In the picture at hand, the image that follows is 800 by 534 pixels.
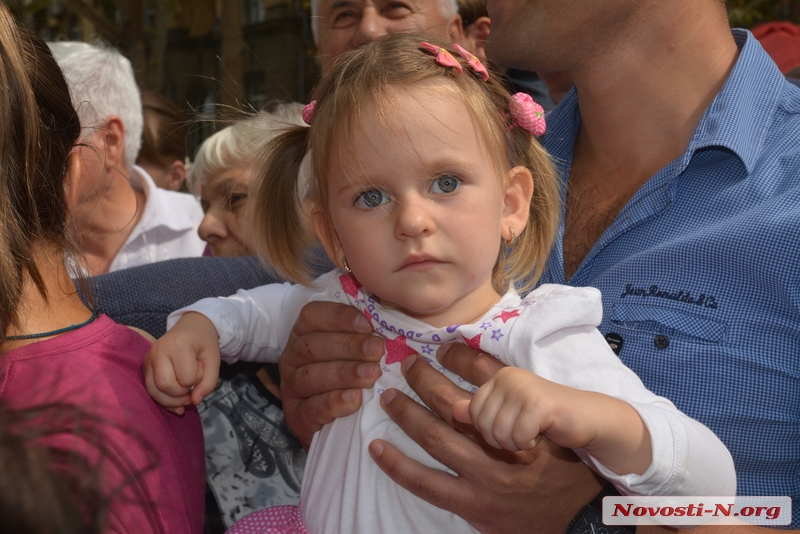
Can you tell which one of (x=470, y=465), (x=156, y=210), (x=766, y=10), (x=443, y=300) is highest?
(x=443, y=300)

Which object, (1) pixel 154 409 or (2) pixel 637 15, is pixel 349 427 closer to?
(1) pixel 154 409

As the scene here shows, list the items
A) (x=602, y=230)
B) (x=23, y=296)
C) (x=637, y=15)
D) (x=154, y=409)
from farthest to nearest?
(x=637, y=15)
(x=602, y=230)
(x=154, y=409)
(x=23, y=296)

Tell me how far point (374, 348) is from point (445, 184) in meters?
0.46

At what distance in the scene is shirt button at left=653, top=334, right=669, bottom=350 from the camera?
200 centimetres

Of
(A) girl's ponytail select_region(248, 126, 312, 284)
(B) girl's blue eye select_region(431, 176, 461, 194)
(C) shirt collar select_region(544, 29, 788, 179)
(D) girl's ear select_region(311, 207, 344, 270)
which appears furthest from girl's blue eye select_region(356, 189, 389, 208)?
(C) shirt collar select_region(544, 29, 788, 179)

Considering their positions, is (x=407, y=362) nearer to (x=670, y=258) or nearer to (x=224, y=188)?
(x=670, y=258)

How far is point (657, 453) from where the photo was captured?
149cm

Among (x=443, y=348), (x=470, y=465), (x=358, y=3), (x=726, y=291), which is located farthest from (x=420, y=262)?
(x=358, y=3)

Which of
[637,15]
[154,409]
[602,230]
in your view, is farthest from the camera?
[637,15]

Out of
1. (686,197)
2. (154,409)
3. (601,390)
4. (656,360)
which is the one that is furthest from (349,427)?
(686,197)

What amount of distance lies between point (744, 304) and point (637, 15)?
42.6 inches

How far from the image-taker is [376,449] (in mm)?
1796

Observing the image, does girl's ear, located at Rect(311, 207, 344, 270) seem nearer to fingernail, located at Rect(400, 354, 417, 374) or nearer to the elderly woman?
fingernail, located at Rect(400, 354, 417, 374)

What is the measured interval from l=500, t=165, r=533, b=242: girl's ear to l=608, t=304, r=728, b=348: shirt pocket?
1.22 ft
